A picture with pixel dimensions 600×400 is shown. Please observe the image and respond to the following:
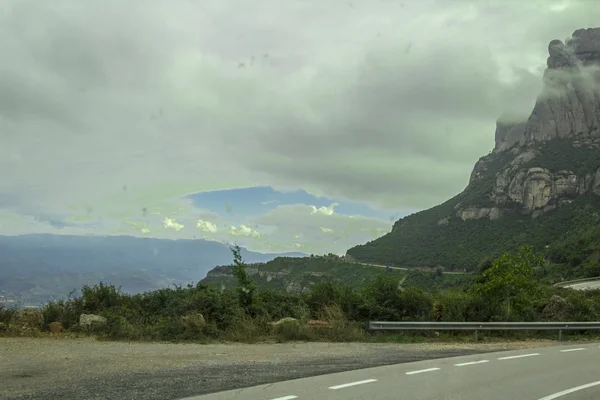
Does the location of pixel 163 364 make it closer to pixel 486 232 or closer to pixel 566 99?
pixel 486 232

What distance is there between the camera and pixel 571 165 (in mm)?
106875

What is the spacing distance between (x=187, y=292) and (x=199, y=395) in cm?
1027

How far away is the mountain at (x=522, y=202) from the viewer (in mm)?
85688

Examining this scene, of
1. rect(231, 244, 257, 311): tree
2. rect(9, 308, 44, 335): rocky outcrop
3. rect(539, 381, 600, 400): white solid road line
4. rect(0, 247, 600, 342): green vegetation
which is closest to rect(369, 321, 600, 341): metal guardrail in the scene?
rect(0, 247, 600, 342): green vegetation

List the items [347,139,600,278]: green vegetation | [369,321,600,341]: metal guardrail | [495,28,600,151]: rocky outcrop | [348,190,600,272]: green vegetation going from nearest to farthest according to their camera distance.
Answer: [369,321,600,341]: metal guardrail
[347,139,600,278]: green vegetation
[348,190,600,272]: green vegetation
[495,28,600,151]: rocky outcrop

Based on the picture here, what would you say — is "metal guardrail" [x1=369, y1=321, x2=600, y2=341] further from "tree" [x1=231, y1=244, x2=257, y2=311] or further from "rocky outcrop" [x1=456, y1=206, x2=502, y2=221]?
"rocky outcrop" [x1=456, y1=206, x2=502, y2=221]

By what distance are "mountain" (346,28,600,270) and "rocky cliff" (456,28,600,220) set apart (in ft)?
0.64

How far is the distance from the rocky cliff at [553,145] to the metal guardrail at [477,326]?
7846 cm

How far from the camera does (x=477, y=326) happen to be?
61.7ft

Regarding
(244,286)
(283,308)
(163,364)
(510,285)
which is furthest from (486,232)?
(163,364)

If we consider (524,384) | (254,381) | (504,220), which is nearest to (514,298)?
(524,384)

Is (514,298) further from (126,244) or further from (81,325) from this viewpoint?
(126,244)

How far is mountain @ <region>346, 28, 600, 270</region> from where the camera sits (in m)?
85.7

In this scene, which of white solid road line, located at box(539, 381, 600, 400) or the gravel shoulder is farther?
white solid road line, located at box(539, 381, 600, 400)
